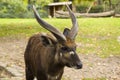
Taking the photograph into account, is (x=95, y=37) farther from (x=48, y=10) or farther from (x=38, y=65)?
(x=48, y=10)

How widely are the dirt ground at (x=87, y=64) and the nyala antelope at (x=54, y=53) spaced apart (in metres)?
2.79

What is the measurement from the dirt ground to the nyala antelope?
110 inches

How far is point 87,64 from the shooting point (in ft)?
36.8

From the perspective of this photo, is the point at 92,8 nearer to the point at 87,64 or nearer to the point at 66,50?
the point at 87,64

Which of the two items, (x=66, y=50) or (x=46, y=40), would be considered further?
(x=46, y=40)

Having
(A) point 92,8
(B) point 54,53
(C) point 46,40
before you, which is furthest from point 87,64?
(A) point 92,8

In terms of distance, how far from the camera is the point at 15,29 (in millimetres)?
19500

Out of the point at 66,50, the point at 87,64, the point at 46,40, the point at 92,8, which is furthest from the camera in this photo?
the point at 92,8

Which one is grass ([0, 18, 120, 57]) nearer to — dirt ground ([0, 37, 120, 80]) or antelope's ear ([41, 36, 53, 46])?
dirt ground ([0, 37, 120, 80])

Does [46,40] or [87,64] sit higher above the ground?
[46,40]

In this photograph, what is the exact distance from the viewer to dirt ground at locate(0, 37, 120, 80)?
981 cm

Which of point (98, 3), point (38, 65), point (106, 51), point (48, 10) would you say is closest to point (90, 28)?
point (106, 51)

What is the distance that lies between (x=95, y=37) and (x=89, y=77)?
7481mm

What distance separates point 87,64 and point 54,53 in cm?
488
